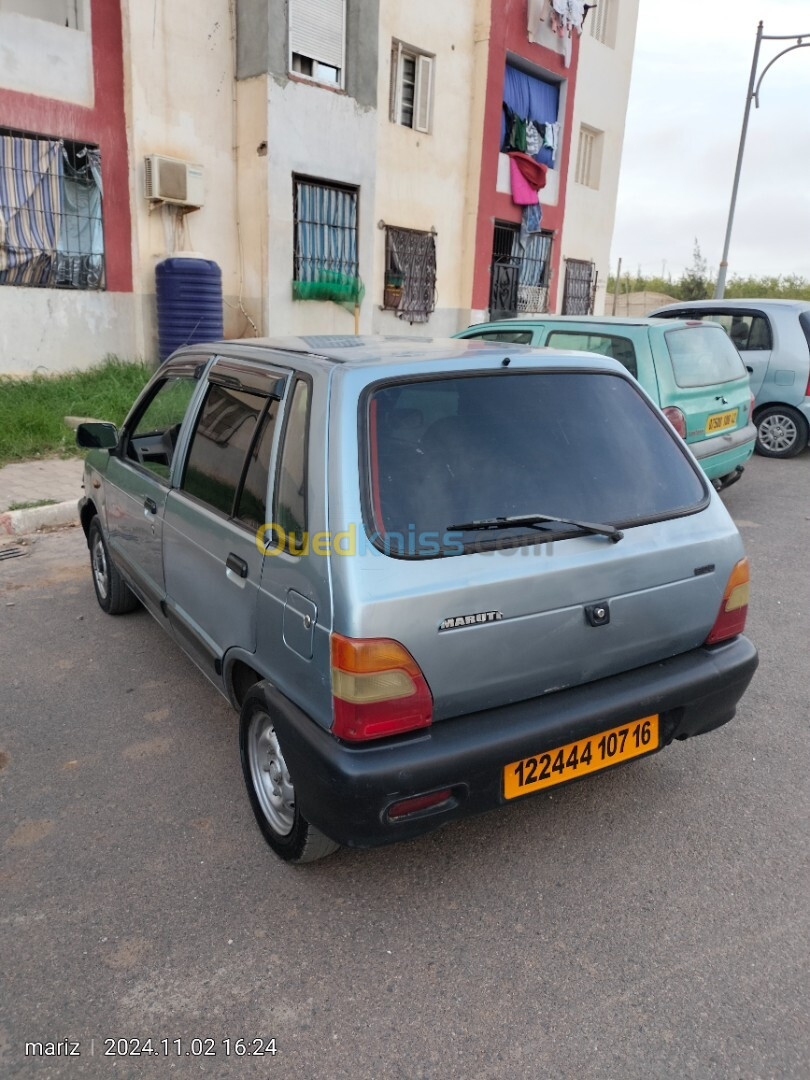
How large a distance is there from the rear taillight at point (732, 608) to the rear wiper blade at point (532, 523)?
561mm

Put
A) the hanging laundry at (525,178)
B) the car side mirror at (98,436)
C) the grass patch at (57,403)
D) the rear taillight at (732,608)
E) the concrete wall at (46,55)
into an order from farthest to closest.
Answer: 1. the hanging laundry at (525,178)
2. the concrete wall at (46,55)
3. the grass patch at (57,403)
4. the car side mirror at (98,436)
5. the rear taillight at (732,608)

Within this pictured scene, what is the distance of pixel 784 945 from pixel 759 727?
1.35m

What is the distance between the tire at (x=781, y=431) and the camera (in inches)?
365

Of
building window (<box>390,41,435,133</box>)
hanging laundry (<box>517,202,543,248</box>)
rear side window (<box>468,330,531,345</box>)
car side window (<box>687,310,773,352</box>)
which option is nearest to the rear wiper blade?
rear side window (<box>468,330,531,345</box>)

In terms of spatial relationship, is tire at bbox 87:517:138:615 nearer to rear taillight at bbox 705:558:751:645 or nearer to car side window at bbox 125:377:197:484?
car side window at bbox 125:377:197:484

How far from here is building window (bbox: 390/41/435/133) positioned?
536 inches

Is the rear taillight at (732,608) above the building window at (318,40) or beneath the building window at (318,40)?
beneath

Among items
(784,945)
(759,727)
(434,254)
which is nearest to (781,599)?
(759,727)

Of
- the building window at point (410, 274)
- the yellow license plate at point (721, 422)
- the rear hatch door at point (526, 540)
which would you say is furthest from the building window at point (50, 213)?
the rear hatch door at point (526, 540)

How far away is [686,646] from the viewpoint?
8.82ft

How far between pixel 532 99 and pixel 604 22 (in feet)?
12.6

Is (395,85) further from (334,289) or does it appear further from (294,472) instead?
(294,472)

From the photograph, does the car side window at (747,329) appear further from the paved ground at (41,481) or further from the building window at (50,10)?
the building window at (50,10)

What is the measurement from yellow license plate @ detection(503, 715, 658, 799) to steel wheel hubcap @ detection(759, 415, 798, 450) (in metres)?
8.01
